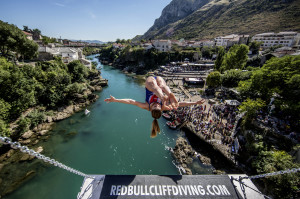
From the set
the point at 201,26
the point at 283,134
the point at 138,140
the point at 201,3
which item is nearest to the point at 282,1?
the point at 201,26

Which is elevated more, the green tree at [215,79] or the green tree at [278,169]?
the green tree at [215,79]

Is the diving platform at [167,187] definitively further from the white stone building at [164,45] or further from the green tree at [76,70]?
the white stone building at [164,45]

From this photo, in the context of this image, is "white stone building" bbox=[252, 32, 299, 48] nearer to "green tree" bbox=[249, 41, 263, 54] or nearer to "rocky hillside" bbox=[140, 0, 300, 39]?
"green tree" bbox=[249, 41, 263, 54]

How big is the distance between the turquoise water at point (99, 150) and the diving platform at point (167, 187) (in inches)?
239

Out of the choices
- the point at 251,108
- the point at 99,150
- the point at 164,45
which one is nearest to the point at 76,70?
the point at 99,150

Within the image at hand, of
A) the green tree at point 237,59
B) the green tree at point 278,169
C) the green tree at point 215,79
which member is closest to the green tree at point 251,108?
A: the green tree at point 278,169

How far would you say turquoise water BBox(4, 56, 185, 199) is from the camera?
9.12 meters

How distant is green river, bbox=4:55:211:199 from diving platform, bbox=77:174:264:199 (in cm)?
601

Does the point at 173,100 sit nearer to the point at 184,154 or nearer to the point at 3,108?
the point at 184,154

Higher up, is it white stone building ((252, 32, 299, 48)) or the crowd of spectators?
white stone building ((252, 32, 299, 48))

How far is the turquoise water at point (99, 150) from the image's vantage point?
9.12 metres

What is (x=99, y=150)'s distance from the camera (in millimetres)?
12203

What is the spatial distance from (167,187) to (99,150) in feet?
31.9

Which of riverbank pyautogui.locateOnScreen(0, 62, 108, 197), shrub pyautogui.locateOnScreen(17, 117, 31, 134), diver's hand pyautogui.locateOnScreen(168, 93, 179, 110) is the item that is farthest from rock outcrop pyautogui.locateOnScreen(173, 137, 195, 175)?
shrub pyautogui.locateOnScreen(17, 117, 31, 134)
